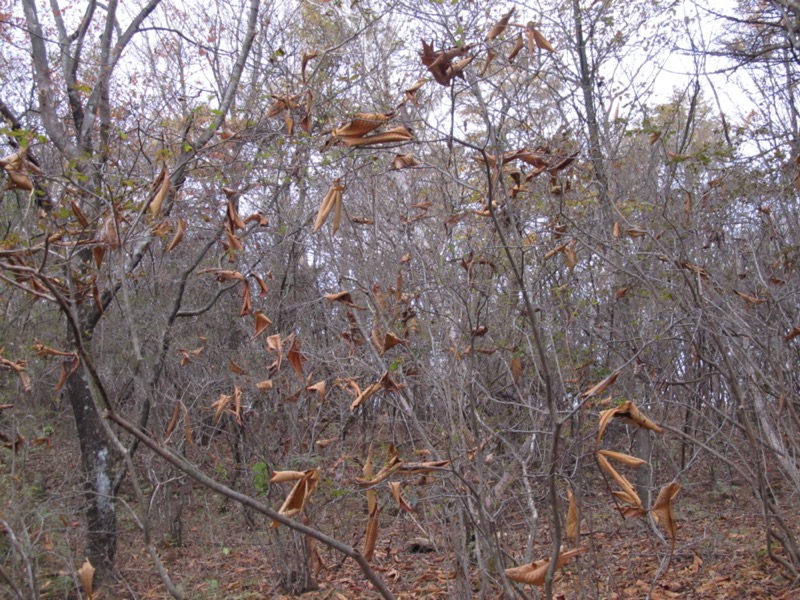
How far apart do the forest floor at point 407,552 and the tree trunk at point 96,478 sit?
0.21 meters

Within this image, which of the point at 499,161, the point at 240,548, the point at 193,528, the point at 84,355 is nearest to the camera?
the point at 84,355

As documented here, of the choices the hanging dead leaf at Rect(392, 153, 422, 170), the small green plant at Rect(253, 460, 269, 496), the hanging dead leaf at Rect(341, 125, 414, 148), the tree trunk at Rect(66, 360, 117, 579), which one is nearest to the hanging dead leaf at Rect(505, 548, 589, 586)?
the hanging dead leaf at Rect(341, 125, 414, 148)

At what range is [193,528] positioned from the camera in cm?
940

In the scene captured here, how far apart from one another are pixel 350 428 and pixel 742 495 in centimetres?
471

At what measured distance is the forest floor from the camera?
503 cm

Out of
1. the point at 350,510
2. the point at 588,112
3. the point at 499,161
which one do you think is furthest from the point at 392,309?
the point at 350,510

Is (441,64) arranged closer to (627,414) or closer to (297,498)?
(627,414)

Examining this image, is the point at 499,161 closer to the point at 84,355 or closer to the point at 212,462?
the point at 84,355

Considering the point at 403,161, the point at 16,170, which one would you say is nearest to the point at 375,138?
the point at 403,161

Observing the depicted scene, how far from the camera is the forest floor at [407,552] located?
5.03m

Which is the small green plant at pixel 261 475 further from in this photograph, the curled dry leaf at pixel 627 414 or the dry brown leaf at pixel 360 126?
the curled dry leaf at pixel 627 414

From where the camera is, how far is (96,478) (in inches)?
276

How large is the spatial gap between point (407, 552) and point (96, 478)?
3.14m

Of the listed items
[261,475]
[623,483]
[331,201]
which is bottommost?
[261,475]
